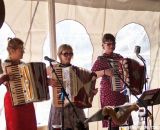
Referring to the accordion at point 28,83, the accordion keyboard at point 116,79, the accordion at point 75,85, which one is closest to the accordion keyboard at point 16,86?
the accordion at point 28,83

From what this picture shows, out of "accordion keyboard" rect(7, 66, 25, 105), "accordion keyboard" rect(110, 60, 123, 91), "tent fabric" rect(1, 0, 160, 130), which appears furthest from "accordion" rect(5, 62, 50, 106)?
"tent fabric" rect(1, 0, 160, 130)

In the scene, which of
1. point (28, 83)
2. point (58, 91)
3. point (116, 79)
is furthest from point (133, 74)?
point (28, 83)

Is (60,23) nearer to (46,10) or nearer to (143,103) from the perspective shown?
(46,10)

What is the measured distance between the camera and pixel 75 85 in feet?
12.9

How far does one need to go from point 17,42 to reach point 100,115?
3.68ft

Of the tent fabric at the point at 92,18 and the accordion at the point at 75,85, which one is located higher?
the tent fabric at the point at 92,18

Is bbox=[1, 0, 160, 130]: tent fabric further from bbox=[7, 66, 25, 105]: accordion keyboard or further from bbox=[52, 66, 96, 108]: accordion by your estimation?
bbox=[7, 66, 25, 105]: accordion keyboard

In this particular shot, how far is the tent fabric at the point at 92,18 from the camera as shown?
15.3 feet

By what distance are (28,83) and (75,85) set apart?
51cm

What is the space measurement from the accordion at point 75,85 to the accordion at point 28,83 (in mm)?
166

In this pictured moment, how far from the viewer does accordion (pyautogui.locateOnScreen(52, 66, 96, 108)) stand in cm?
389

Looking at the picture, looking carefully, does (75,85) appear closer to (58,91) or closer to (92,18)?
(58,91)

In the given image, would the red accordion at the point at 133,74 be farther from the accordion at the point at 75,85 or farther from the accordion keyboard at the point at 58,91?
the accordion keyboard at the point at 58,91

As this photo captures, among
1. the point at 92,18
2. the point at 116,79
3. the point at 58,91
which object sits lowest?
the point at 58,91
